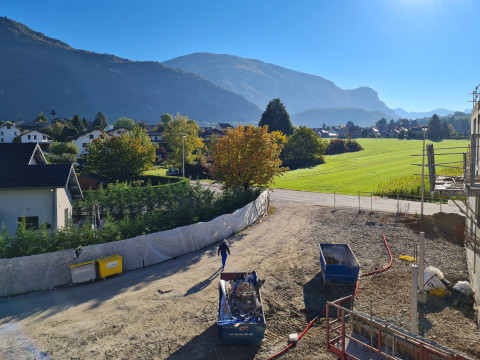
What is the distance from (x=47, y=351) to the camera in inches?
444

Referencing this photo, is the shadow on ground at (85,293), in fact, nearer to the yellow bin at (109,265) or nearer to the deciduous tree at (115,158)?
the yellow bin at (109,265)

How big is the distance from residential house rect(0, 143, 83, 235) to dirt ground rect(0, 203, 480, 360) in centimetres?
766

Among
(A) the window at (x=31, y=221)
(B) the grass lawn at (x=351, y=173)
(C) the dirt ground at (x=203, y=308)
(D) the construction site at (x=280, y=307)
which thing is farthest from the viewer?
(B) the grass lawn at (x=351, y=173)

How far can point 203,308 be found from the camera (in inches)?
556

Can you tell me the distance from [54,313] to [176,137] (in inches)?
2142

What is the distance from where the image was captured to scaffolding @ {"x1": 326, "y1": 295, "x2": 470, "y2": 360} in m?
7.78

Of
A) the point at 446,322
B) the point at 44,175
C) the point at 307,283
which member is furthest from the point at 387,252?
the point at 44,175

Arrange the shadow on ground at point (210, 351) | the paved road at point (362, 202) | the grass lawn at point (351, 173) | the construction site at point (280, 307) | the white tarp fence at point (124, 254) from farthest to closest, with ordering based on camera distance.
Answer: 1. the grass lawn at point (351, 173)
2. the paved road at point (362, 202)
3. the white tarp fence at point (124, 254)
4. the shadow on ground at point (210, 351)
5. the construction site at point (280, 307)

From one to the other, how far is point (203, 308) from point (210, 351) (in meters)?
2.84

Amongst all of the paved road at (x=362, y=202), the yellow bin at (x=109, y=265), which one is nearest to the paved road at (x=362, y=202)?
the paved road at (x=362, y=202)

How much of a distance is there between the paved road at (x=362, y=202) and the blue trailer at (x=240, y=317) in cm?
2234

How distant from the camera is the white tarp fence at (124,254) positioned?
1566 centimetres

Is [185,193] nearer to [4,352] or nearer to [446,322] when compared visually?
[4,352]

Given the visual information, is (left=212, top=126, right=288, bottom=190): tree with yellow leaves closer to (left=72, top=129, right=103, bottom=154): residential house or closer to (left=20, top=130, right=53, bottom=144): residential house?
(left=72, top=129, right=103, bottom=154): residential house
